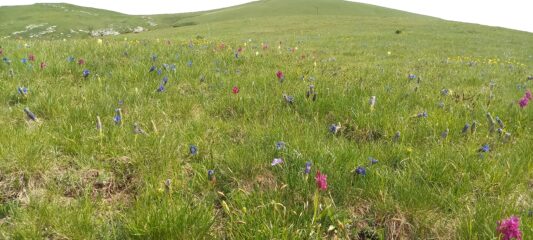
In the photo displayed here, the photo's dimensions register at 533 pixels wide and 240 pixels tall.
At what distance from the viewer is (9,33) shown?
112m

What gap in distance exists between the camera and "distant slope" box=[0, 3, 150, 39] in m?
112

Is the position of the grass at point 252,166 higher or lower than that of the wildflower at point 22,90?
lower

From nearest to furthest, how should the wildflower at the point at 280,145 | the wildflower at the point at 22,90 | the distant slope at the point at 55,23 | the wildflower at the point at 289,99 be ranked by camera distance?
1. the wildflower at the point at 280,145
2. the wildflower at the point at 22,90
3. the wildflower at the point at 289,99
4. the distant slope at the point at 55,23

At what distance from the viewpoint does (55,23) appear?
120688 millimetres

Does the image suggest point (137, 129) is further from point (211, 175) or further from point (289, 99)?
point (289, 99)

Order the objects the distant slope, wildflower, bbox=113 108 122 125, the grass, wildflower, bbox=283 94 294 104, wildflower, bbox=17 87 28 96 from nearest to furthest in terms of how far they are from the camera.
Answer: the grass → wildflower, bbox=113 108 122 125 → wildflower, bbox=17 87 28 96 → wildflower, bbox=283 94 294 104 → the distant slope

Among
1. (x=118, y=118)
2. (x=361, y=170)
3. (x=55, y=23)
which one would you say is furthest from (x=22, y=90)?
(x=55, y=23)

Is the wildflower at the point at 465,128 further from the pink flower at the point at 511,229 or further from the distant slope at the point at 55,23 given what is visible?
the distant slope at the point at 55,23

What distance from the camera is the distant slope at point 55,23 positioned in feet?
368

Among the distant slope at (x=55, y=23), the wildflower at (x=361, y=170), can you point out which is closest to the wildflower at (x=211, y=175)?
the wildflower at (x=361, y=170)

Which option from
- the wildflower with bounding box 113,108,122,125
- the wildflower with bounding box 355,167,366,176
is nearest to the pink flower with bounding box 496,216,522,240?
the wildflower with bounding box 355,167,366,176

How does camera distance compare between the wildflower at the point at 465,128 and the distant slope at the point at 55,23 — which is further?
the distant slope at the point at 55,23

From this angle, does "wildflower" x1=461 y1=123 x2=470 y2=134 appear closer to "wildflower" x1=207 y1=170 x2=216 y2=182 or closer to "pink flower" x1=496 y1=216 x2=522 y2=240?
"pink flower" x1=496 y1=216 x2=522 y2=240

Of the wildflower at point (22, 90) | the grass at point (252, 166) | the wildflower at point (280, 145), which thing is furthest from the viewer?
the wildflower at point (22, 90)
